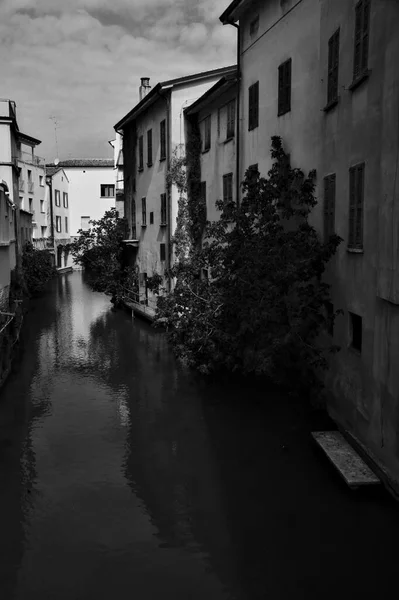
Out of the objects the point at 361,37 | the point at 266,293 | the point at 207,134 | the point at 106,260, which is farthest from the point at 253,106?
the point at 106,260

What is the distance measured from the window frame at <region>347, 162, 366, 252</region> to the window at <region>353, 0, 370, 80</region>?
1926 millimetres

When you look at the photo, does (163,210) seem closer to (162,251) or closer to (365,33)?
(162,251)

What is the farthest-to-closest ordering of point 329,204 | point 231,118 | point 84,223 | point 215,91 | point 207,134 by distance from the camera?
point 84,223
point 207,134
point 215,91
point 231,118
point 329,204

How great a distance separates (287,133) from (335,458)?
30.9 feet

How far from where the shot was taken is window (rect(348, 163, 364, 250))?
11852mm

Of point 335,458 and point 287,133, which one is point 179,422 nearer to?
point 335,458

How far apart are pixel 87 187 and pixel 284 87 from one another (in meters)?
53.7

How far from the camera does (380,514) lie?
10242 millimetres

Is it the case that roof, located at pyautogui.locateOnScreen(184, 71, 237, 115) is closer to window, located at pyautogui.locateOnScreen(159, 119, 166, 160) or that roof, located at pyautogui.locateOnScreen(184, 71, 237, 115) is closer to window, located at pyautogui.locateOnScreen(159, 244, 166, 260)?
window, located at pyautogui.locateOnScreen(159, 119, 166, 160)

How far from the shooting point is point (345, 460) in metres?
11.6

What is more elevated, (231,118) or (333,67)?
(231,118)


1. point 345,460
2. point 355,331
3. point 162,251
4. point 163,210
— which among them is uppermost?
point 163,210

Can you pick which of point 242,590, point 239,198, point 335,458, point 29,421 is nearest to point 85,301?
point 239,198

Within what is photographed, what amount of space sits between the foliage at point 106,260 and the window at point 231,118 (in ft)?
42.2
